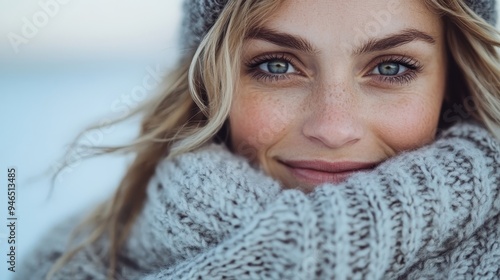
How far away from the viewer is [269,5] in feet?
4.11

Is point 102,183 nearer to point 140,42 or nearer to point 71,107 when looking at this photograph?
point 71,107

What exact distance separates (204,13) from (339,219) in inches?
22.6

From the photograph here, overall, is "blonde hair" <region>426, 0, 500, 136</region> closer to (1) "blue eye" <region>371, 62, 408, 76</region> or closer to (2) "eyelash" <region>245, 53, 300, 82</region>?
(1) "blue eye" <region>371, 62, 408, 76</region>

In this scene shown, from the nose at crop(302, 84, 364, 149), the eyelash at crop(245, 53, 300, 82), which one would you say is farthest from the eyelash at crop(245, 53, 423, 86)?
the nose at crop(302, 84, 364, 149)

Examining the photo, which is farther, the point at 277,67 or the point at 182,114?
the point at 182,114

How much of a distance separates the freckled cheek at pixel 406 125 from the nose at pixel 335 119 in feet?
0.23

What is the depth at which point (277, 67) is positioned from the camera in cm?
134

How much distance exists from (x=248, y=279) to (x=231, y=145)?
436 millimetres

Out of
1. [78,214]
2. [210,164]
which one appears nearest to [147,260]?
[210,164]

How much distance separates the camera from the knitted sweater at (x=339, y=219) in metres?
1.06

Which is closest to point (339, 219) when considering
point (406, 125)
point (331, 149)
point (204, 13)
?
point (331, 149)

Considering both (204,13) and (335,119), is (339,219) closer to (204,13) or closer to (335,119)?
(335,119)

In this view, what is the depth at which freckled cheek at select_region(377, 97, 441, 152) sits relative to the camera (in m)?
1.29

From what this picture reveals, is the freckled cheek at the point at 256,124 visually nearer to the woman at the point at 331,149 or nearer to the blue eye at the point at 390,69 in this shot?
the woman at the point at 331,149
